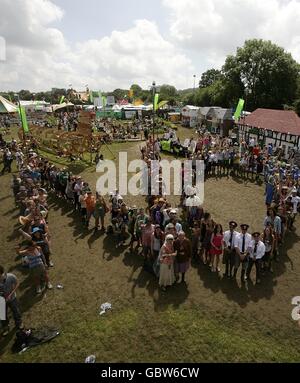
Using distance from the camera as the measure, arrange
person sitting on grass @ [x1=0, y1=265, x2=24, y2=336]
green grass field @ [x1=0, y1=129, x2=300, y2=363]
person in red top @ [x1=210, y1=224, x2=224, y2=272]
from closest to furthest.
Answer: green grass field @ [x1=0, y1=129, x2=300, y2=363] → person sitting on grass @ [x1=0, y1=265, x2=24, y2=336] → person in red top @ [x1=210, y1=224, x2=224, y2=272]

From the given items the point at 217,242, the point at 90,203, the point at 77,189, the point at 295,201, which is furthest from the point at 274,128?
the point at 217,242

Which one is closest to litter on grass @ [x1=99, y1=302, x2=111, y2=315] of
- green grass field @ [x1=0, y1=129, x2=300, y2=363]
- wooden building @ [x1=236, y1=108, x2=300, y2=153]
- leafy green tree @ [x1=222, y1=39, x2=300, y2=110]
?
green grass field @ [x1=0, y1=129, x2=300, y2=363]

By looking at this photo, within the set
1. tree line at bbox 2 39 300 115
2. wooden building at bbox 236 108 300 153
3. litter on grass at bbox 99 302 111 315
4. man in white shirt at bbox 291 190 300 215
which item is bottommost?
litter on grass at bbox 99 302 111 315

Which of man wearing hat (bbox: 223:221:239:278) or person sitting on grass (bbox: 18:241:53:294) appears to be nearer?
person sitting on grass (bbox: 18:241:53:294)

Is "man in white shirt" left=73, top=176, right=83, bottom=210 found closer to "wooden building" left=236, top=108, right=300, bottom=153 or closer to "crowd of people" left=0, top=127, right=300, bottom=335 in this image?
"crowd of people" left=0, top=127, right=300, bottom=335

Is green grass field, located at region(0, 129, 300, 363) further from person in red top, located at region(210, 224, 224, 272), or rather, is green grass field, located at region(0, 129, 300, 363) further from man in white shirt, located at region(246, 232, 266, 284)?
man in white shirt, located at region(246, 232, 266, 284)

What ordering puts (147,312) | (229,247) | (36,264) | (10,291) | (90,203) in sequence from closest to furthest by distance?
(10,291) < (147,312) < (36,264) < (229,247) < (90,203)

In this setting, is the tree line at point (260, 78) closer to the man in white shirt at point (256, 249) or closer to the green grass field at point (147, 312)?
the green grass field at point (147, 312)

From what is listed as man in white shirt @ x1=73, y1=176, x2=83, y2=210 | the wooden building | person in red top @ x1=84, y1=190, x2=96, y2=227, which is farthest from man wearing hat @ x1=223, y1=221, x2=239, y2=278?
the wooden building

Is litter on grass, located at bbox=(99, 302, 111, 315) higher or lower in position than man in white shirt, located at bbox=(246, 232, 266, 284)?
lower

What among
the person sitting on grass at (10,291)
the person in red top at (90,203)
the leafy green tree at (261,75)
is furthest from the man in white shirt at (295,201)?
the leafy green tree at (261,75)

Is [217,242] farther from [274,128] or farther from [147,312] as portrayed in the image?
[274,128]

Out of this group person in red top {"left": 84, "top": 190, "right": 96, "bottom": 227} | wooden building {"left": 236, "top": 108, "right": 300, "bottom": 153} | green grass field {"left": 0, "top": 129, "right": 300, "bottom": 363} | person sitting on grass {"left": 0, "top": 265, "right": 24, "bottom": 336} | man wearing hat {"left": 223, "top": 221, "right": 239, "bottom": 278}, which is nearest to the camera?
green grass field {"left": 0, "top": 129, "right": 300, "bottom": 363}
